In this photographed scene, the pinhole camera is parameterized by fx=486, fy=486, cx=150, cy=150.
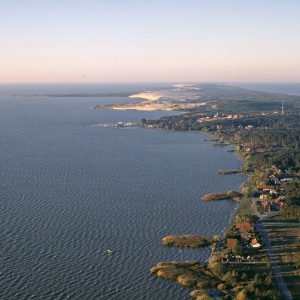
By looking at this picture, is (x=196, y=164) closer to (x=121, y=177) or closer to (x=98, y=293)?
(x=121, y=177)

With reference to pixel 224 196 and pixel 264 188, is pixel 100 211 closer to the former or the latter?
pixel 224 196

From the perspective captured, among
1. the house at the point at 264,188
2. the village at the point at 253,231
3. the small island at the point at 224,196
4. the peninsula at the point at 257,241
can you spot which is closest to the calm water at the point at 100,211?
the small island at the point at 224,196

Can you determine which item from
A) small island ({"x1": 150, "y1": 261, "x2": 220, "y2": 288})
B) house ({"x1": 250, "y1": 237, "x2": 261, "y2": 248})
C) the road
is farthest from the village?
small island ({"x1": 150, "y1": 261, "x2": 220, "y2": 288})

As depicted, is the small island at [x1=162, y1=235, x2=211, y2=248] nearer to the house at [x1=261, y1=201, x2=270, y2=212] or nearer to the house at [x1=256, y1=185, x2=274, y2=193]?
the house at [x1=261, y1=201, x2=270, y2=212]

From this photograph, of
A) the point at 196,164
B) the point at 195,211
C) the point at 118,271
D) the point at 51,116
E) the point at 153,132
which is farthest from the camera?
the point at 51,116

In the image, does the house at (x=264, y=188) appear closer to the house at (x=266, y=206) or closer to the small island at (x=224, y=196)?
the small island at (x=224, y=196)

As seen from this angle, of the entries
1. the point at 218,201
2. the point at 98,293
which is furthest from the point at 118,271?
the point at 218,201
